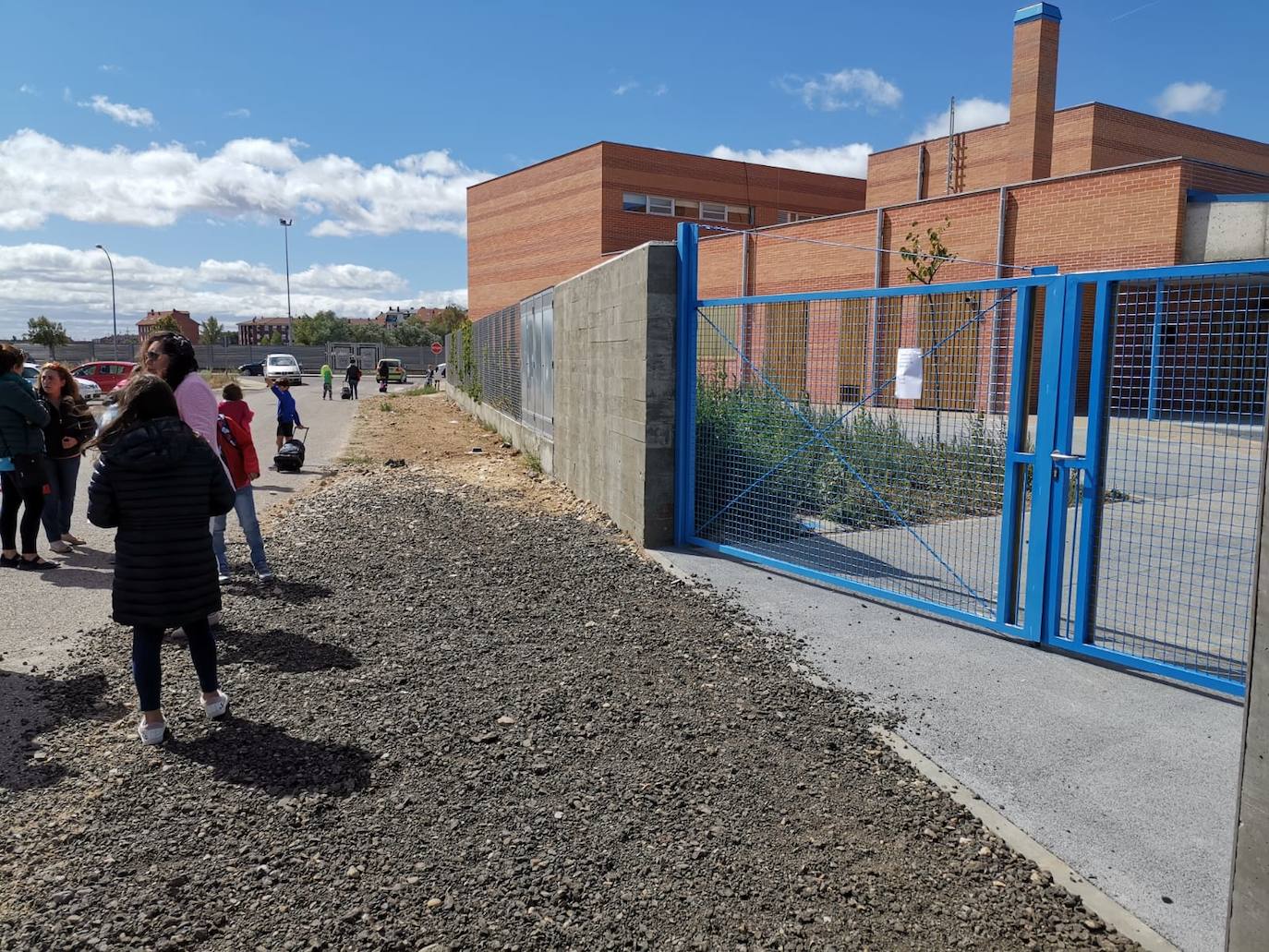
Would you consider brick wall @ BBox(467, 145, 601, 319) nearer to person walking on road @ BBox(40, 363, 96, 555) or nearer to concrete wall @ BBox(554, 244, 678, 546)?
concrete wall @ BBox(554, 244, 678, 546)

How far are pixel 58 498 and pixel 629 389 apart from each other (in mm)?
5299

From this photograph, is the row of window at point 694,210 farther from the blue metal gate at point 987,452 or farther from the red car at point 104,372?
the blue metal gate at point 987,452

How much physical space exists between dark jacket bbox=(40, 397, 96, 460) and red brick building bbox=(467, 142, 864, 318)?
1308 inches

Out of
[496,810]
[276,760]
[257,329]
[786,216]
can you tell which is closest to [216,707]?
[276,760]

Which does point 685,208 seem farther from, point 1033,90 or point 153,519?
point 153,519

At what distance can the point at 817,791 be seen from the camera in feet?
11.5

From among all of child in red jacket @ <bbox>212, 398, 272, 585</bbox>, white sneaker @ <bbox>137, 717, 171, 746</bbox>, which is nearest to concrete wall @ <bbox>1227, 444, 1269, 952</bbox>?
white sneaker @ <bbox>137, 717, 171, 746</bbox>

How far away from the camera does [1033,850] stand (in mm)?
3082

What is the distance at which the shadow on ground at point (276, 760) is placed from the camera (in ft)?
11.8

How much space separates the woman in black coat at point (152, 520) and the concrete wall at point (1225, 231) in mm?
20701

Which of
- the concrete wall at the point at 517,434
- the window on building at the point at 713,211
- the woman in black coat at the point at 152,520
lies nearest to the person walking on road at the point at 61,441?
the woman in black coat at the point at 152,520

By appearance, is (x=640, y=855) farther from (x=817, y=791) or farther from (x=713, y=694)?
(x=713, y=694)

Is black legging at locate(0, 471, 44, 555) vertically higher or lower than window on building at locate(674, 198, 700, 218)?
lower

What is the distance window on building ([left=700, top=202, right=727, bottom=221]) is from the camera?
4475 centimetres
